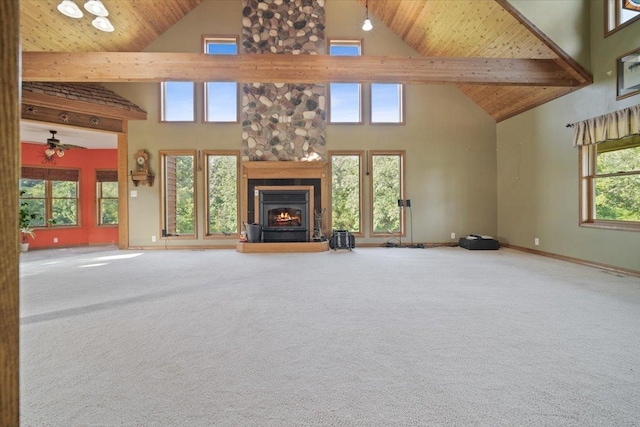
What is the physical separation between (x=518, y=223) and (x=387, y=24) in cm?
549

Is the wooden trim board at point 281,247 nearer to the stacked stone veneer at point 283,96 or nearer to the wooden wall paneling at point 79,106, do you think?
the stacked stone veneer at point 283,96

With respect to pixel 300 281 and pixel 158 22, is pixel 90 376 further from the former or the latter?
pixel 158 22

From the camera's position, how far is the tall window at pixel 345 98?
7.67 metres

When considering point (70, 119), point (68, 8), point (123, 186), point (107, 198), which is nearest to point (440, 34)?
point (68, 8)

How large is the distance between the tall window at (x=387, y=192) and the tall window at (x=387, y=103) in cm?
86

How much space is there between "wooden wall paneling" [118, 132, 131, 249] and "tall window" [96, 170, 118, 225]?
1984 millimetres

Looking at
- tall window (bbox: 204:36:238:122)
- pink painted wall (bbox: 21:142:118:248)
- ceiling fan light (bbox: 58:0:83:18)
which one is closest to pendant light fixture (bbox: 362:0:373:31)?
tall window (bbox: 204:36:238:122)

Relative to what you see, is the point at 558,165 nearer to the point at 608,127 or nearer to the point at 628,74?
Answer: the point at 608,127

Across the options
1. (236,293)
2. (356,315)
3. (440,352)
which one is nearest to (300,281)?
(236,293)

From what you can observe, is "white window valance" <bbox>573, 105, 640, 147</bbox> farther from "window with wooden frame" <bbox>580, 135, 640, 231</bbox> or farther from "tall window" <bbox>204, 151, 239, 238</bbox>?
"tall window" <bbox>204, 151, 239, 238</bbox>

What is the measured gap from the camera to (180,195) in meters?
7.56

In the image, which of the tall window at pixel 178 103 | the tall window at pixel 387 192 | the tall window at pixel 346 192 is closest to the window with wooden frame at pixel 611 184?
the tall window at pixel 387 192

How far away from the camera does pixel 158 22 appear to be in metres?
6.92

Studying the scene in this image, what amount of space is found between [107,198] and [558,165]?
10936 millimetres
